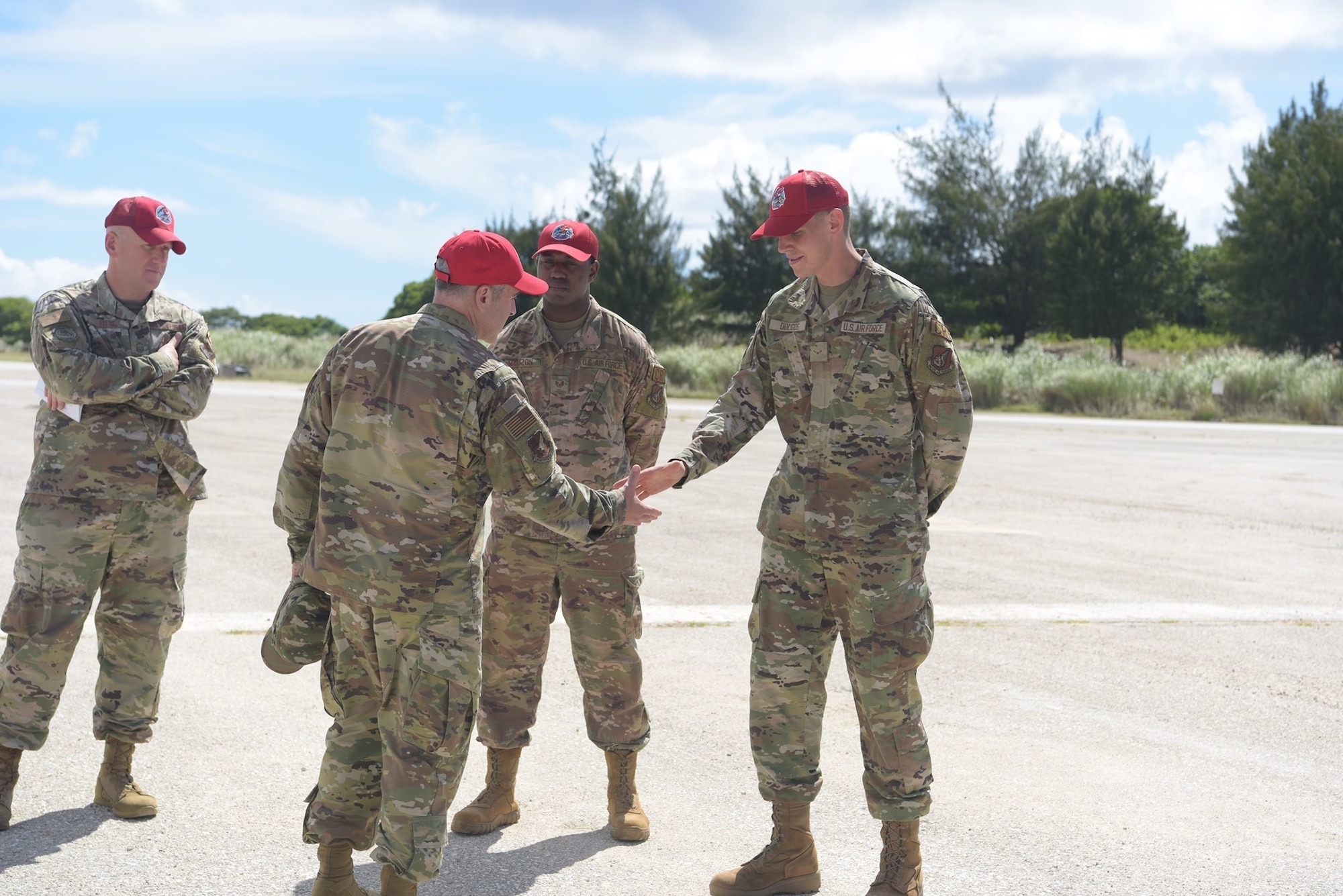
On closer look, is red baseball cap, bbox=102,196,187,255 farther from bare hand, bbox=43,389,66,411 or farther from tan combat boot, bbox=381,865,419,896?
tan combat boot, bbox=381,865,419,896

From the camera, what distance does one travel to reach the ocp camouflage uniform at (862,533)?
3904 mm

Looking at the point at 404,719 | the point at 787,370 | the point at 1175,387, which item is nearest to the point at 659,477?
the point at 787,370

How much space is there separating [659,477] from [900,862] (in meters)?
1.46

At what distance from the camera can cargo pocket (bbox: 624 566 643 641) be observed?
457 centimetres

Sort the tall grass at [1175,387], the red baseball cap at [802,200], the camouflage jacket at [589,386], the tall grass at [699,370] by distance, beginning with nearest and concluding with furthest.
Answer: the red baseball cap at [802,200] < the camouflage jacket at [589,386] < the tall grass at [1175,387] < the tall grass at [699,370]

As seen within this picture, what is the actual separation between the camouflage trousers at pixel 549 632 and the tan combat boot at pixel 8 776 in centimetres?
168

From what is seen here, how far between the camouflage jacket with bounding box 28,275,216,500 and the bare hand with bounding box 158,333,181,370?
0.02m

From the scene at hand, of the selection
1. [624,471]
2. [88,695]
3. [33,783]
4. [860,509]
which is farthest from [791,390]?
[88,695]

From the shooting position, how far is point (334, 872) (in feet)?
11.9

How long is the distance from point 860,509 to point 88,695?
13.2ft

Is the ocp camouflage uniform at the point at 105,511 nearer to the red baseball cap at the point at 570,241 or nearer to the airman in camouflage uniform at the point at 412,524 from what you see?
the airman in camouflage uniform at the point at 412,524

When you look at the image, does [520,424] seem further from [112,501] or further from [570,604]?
[112,501]

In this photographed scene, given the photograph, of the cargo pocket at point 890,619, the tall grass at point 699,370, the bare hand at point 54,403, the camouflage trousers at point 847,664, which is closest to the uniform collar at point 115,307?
the bare hand at point 54,403

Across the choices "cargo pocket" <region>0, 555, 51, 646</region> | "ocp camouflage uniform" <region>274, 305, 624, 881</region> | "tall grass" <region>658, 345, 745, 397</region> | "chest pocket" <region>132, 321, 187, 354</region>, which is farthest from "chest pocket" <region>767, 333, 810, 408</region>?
"tall grass" <region>658, 345, 745, 397</region>
